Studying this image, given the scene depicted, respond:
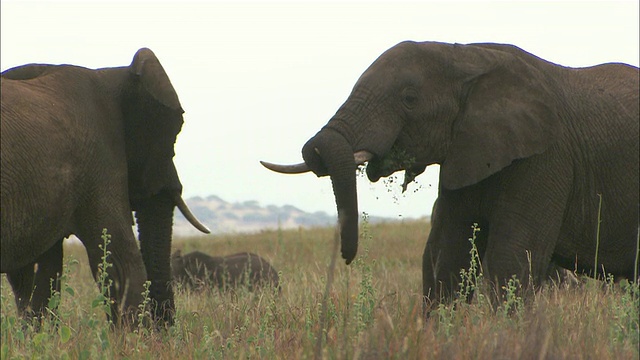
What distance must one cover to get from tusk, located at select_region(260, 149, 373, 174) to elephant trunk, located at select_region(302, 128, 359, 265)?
9cm

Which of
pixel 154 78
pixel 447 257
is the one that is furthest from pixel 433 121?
pixel 154 78

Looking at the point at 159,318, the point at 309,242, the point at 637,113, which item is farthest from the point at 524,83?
the point at 309,242

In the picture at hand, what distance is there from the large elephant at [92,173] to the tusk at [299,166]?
1.12 m

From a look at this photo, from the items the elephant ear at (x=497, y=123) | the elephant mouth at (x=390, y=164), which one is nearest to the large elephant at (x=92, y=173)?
the elephant mouth at (x=390, y=164)

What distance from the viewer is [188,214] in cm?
867

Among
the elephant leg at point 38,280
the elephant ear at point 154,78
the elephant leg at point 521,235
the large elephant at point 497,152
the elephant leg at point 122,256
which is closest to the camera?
the large elephant at point 497,152

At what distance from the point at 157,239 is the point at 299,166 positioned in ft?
5.77

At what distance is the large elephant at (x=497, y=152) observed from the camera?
23.1 feet

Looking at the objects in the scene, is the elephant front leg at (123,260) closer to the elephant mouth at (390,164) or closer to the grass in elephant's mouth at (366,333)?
the grass in elephant's mouth at (366,333)

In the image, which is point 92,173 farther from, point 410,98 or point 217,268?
point 217,268

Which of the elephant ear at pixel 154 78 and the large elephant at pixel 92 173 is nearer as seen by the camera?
the large elephant at pixel 92 173

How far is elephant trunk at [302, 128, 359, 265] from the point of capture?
6.81 metres

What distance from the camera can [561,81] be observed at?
7.71 m

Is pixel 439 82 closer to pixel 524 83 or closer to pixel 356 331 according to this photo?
pixel 524 83
